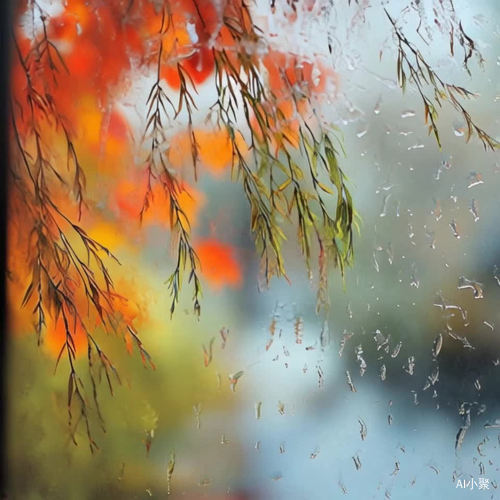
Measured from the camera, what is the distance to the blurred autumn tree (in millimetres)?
1081

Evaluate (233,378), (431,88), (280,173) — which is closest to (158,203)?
(280,173)

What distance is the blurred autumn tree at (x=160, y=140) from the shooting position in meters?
1.08

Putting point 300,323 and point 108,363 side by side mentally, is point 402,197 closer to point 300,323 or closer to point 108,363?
point 300,323

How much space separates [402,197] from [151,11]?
530 mm

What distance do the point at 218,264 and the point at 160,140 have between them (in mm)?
235

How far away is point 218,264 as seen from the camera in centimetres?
109

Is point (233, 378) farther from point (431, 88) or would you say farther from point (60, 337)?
point (431, 88)

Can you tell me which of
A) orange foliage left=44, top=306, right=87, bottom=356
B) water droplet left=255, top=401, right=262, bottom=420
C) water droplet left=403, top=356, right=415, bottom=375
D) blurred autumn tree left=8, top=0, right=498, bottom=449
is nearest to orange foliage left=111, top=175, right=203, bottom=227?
blurred autumn tree left=8, top=0, right=498, bottom=449

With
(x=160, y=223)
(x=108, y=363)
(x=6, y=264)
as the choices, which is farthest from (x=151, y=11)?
(x=108, y=363)

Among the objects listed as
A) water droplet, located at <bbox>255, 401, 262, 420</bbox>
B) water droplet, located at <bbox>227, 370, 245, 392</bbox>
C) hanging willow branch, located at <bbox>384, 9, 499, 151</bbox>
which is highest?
hanging willow branch, located at <bbox>384, 9, 499, 151</bbox>

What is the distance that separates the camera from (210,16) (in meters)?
1.08

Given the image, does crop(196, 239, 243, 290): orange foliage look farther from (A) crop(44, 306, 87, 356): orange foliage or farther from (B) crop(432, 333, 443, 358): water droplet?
(B) crop(432, 333, 443, 358): water droplet

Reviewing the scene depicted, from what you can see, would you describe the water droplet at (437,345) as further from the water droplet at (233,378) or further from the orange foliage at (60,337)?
the orange foliage at (60,337)

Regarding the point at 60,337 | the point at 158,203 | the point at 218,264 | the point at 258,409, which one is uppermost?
the point at 158,203
